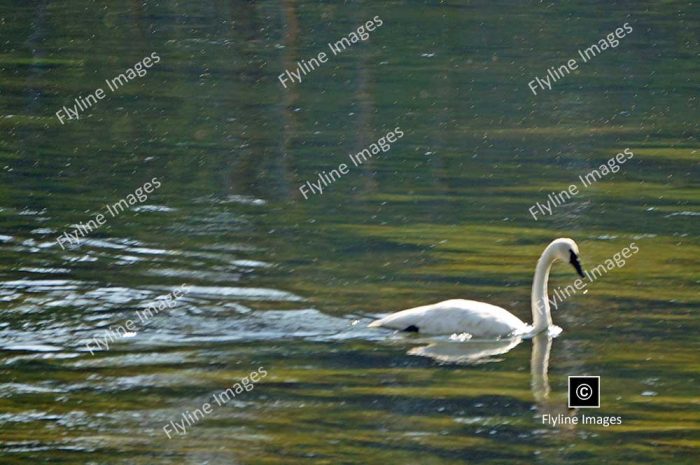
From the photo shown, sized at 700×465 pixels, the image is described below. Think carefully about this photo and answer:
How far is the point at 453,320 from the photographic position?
45.9 ft

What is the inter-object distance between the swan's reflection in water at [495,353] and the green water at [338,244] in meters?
0.04

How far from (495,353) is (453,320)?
430 millimetres

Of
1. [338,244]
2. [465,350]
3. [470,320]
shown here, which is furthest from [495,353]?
[338,244]

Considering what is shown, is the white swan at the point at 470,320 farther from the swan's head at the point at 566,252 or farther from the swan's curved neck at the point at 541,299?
the swan's head at the point at 566,252

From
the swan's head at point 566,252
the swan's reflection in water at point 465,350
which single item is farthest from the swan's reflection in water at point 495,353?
the swan's head at point 566,252

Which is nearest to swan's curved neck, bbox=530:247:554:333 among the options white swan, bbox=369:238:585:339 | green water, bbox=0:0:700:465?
white swan, bbox=369:238:585:339

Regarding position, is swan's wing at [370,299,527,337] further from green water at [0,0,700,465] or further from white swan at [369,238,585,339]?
green water at [0,0,700,465]

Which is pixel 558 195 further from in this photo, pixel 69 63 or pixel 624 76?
pixel 69 63

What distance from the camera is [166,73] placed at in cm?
2814

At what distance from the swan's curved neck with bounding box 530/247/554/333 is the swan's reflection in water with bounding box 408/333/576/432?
3.9 inches

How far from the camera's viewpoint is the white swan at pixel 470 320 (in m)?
13.9

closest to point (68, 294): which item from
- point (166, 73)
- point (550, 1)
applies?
point (166, 73)

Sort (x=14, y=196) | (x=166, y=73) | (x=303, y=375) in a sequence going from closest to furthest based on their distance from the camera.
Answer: (x=303, y=375) < (x=14, y=196) < (x=166, y=73)

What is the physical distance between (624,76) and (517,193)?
9.37m
